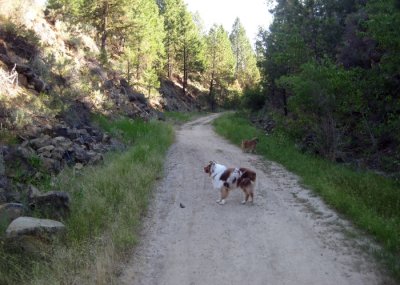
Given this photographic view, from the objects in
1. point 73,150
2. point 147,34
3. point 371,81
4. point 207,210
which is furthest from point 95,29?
point 207,210

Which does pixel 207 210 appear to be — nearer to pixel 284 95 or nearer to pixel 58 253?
pixel 58 253

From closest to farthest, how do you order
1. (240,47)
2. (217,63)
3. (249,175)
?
(249,175) → (217,63) → (240,47)

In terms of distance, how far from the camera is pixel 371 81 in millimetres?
13562

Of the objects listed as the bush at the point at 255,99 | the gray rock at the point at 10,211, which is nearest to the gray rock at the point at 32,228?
the gray rock at the point at 10,211

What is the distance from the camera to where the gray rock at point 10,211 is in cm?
769

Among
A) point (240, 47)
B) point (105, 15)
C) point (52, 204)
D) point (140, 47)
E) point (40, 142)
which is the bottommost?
point (52, 204)

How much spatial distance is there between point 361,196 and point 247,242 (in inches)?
141

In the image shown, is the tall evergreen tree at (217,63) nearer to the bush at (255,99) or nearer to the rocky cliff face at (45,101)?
the bush at (255,99)

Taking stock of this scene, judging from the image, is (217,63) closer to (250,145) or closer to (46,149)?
(250,145)

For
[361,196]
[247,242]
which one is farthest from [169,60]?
[247,242]

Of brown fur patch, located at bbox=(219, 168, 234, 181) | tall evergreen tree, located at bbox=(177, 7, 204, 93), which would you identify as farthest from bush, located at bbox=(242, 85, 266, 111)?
brown fur patch, located at bbox=(219, 168, 234, 181)

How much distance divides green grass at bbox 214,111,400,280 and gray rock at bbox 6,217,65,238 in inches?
207

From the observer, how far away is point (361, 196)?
9391 millimetres

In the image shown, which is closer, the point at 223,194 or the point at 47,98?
the point at 223,194
